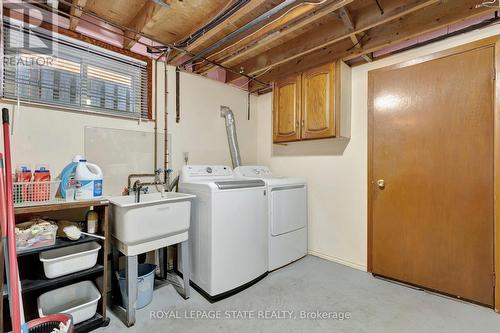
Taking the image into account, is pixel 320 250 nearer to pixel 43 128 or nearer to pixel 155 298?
pixel 155 298

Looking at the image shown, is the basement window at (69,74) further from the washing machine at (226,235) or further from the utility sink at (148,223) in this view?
the washing machine at (226,235)

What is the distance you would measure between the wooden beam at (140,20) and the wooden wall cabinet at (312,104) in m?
1.63

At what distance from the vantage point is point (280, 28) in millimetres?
2074

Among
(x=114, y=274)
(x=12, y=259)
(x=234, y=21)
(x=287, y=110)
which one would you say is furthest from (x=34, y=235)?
(x=287, y=110)

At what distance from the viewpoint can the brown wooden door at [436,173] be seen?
6.35ft

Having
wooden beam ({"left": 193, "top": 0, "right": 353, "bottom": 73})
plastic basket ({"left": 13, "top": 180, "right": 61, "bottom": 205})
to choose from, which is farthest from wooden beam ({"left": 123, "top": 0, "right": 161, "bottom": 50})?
plastic basket ({"left": 13, "top": 180, "right": 61, "bottom": 205})

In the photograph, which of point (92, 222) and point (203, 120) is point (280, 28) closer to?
point (203, 120)

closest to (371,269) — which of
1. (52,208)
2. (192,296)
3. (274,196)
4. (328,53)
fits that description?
(274,196)

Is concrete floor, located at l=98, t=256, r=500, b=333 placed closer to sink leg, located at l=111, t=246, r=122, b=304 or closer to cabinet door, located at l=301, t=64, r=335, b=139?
sink leg, located at l=111, t=246, r=122, b=304

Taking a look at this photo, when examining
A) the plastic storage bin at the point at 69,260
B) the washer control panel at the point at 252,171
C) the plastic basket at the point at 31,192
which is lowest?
the plastic storage bin at the point at 69,260

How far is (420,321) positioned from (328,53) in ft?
8.40

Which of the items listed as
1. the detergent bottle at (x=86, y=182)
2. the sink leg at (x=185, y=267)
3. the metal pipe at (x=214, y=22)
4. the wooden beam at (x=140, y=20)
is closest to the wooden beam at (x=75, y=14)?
the wooden beam at (x=140, y=20)

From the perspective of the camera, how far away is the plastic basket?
1515 mm

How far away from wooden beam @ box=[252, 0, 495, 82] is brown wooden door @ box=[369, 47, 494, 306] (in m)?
0.29
